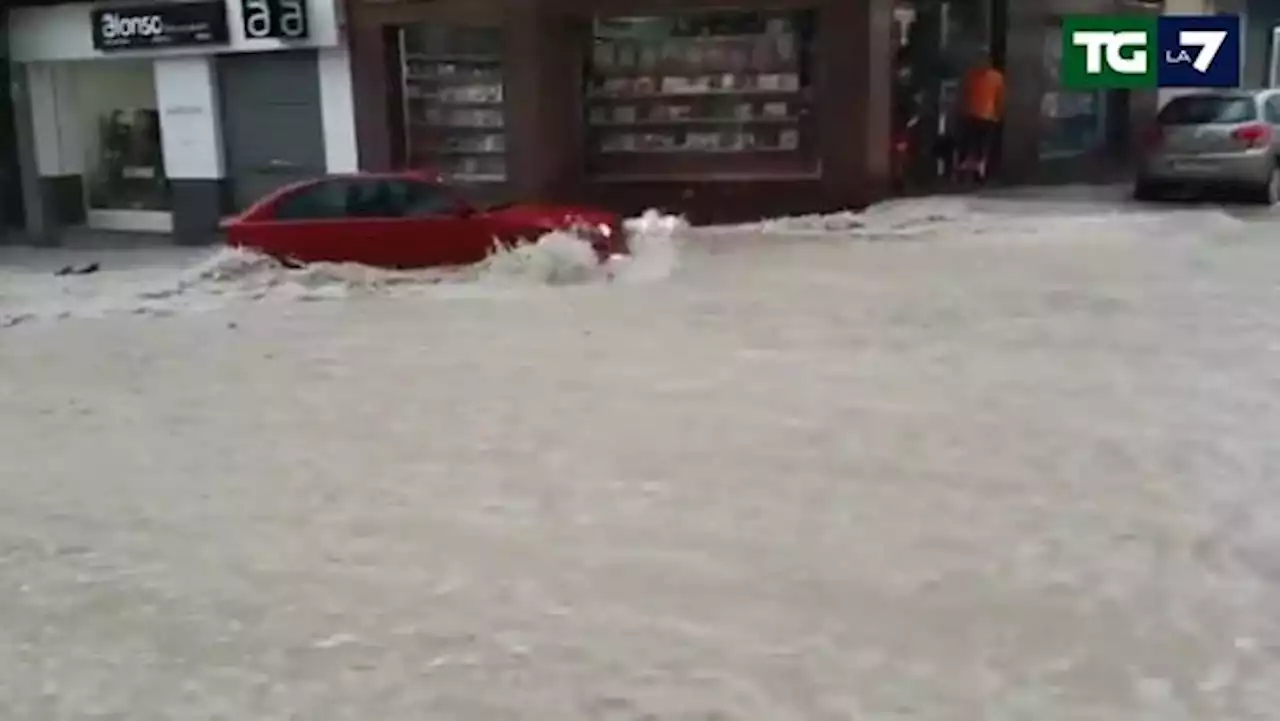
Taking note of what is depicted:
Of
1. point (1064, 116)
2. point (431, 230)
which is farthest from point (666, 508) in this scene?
point (1064, 116)

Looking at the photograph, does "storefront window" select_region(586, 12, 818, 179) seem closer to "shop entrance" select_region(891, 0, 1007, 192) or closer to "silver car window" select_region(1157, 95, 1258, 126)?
"shop entrance" select_region(891, 0, 1007, 192)

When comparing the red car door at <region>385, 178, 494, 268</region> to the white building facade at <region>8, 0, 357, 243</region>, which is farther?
the white building facade at <region>8, 0, 357, 243</region>

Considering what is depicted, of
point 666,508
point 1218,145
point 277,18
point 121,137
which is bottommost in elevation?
point 666,508

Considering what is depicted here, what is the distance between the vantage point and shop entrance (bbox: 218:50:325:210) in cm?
1939

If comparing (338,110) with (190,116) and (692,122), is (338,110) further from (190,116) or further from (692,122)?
(692,122)

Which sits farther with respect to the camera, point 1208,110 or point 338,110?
point 338,110

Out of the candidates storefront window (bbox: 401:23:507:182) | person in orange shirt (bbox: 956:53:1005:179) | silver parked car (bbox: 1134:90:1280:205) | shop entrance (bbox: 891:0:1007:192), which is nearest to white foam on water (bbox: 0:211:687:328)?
storefront window (bbox: 401:23:507:182)

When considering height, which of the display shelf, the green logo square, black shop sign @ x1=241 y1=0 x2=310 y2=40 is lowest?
the display shelf

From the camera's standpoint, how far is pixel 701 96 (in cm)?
1798

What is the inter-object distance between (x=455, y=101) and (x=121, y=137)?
6.97 metres

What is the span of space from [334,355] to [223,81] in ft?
36.8

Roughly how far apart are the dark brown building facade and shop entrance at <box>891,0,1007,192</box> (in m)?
0.05

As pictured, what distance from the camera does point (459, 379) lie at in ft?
30.6

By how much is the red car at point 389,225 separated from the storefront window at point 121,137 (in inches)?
325
